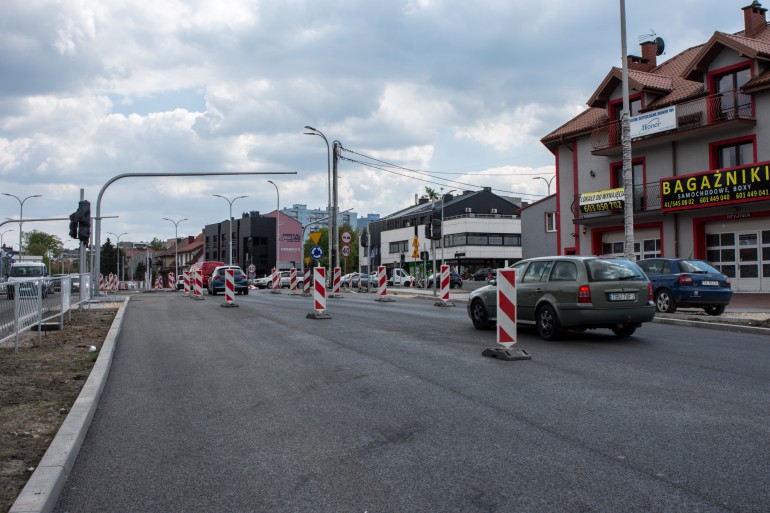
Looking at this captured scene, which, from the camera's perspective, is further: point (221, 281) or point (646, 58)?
point (221, 281)

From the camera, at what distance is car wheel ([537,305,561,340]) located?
11.4 metres

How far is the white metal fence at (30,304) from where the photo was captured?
9.66m

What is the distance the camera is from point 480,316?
13531 millimetres

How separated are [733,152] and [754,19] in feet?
26.5

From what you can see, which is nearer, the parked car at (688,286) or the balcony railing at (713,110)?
the parked car at (688,286)

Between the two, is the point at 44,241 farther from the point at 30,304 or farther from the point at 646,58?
the point at 30,304

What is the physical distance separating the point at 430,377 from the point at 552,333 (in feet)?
14.2

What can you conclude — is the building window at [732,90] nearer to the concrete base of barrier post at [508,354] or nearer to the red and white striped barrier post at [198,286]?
the concrete base of barrier post at [508,354]

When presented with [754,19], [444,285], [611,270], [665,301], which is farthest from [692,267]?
[754,19]

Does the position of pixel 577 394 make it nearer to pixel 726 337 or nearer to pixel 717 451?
pixel 717 451

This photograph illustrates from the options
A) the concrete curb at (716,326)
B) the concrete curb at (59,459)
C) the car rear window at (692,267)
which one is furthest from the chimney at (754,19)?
the concrete curb at (59,459)

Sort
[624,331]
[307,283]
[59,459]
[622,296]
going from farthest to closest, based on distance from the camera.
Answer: [307,283], [624,331], [622,296], [59,459]

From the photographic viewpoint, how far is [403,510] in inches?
145

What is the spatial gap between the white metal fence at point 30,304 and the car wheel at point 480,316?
8063 millimetres
